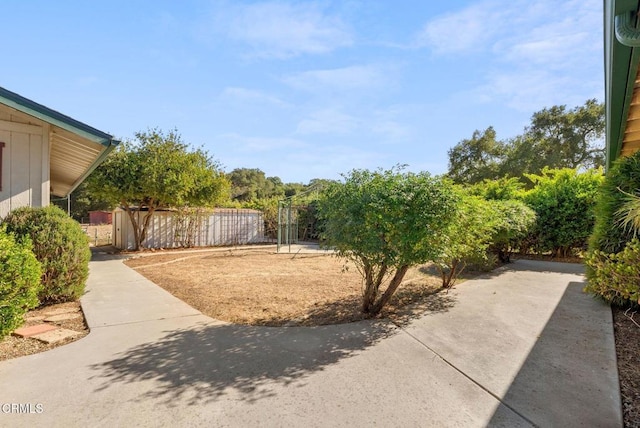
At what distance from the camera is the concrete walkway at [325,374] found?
242 cm

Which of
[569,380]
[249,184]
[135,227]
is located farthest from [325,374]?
[249,184]

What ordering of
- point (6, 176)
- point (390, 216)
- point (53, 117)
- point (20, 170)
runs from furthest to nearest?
point (20, 170)
point (6, 176)
point (53, 117)
point (390, 216)

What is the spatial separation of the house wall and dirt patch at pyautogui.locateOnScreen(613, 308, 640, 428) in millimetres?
7953

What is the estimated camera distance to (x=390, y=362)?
3.36 m

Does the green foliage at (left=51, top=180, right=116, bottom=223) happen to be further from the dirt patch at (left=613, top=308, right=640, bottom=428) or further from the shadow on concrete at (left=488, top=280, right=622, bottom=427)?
the dirt patch at (left=613, top=308, right=640, bottom=428)

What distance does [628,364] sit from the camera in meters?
3.40

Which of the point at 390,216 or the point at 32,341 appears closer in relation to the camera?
the point at 32,341

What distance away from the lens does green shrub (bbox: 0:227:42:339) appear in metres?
3.26

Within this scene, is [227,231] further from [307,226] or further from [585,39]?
[585,39]

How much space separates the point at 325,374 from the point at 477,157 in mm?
28273

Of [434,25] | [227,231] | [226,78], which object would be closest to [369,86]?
[434,25]

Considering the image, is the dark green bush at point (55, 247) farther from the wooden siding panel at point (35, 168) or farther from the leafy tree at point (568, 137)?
the leafy tree at point (568, 137)

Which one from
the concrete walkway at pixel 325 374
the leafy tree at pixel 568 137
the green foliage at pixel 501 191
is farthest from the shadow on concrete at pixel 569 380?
the leafy tree at pixel 568 137

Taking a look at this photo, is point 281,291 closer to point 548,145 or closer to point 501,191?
point 501,191
